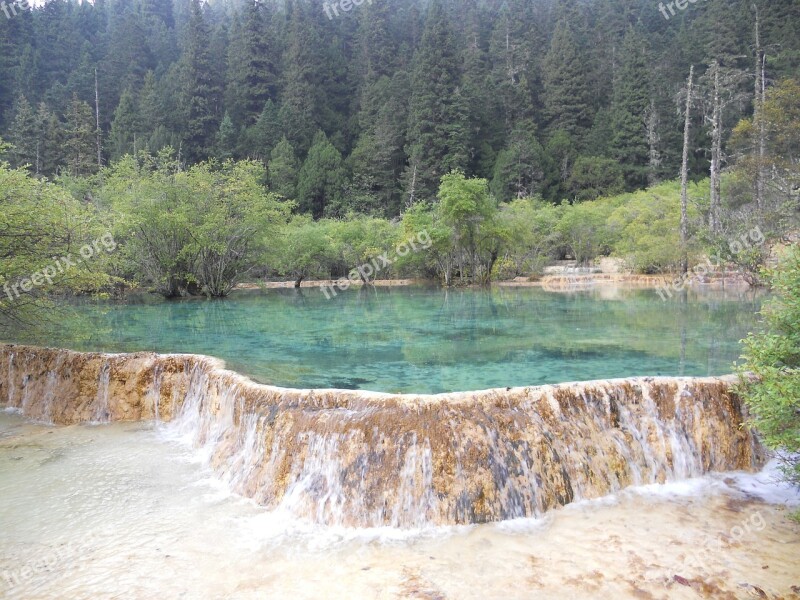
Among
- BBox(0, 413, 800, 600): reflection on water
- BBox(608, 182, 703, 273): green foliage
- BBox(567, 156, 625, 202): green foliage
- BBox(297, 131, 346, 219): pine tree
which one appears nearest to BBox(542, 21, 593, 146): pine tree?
BBox(567, 156, 625, 202): green foliage

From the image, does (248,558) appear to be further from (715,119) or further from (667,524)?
(715,119)

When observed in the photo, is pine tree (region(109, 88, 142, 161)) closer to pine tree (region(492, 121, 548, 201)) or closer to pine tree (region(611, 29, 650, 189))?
pine tree (region(492, 121, 548, 201))

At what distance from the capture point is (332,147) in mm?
53281

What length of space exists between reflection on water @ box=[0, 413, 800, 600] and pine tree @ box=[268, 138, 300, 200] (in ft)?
148

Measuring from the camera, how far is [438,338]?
42.3ft

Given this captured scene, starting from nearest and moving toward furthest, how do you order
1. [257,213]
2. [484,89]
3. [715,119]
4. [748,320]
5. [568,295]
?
[748,320] → [568,295] → [257,213] → [715,119] → [484,89]

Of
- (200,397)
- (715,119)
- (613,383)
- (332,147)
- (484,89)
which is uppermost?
(484,89)

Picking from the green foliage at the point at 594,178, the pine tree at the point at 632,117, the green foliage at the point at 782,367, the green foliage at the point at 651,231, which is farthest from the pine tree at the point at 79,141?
the green foliage at the point at 782,367

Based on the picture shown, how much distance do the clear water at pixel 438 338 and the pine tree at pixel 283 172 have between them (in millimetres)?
30618

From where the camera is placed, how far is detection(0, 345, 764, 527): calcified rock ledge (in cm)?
586

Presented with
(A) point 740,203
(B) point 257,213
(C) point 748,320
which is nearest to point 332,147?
(B) point 257,213

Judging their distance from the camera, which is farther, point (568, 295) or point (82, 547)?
point (568, 295)

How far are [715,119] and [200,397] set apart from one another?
29.9 metres

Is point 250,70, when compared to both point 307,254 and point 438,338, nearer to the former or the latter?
point 307,254
